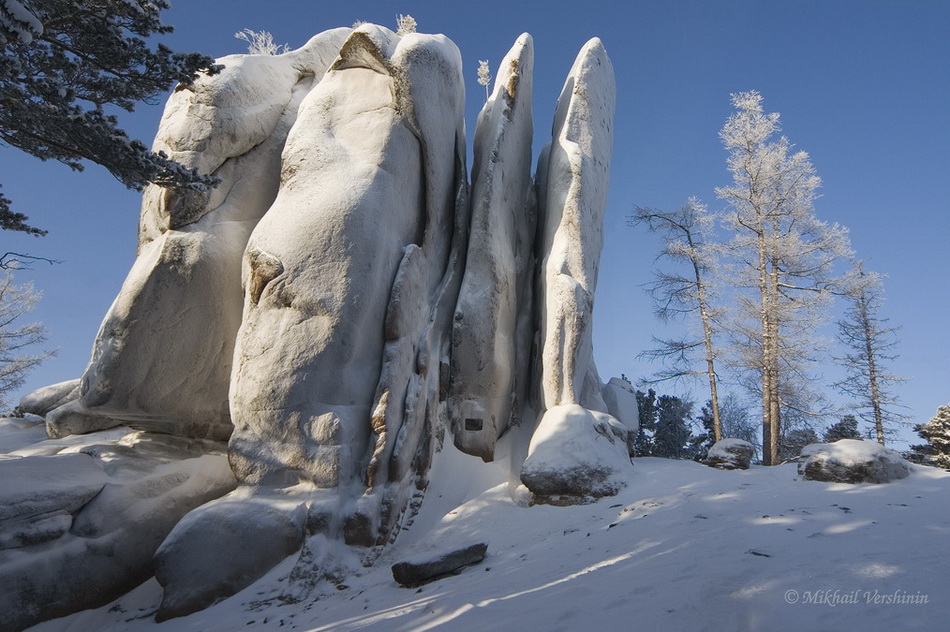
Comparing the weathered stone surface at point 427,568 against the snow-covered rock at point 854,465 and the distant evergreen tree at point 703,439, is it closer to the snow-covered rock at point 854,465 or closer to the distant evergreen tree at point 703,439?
the snow-covered rock at point 854,465

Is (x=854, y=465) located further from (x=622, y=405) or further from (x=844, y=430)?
(x=844, y=430)

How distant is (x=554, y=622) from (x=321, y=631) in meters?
1.96

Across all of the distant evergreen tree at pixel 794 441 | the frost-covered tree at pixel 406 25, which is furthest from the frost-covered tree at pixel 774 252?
the frost-covered tree at pixel 406 25

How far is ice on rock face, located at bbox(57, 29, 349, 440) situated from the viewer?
760 centimetres

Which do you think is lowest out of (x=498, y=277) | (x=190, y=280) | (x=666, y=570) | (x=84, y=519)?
(x=84, y=519)

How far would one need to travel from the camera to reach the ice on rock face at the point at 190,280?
24.9ft

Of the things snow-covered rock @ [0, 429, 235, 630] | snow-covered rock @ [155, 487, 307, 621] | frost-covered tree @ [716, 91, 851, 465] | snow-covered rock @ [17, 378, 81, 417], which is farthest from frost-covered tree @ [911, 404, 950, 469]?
snow-covered rock @ [17, 378, 81, 417]

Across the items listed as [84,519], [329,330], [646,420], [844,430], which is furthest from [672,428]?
[84,519]

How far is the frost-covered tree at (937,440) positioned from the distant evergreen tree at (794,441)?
3.62 metres

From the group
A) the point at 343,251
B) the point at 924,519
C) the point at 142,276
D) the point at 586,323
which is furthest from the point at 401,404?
the point at 924,519

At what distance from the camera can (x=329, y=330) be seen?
663cm

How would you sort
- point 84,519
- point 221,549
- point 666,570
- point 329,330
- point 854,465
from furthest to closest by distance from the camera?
1. point 329,330
2. point 854,465
3. point 84,519
4. point 221,549
5. point 666,570

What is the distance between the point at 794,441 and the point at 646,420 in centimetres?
387

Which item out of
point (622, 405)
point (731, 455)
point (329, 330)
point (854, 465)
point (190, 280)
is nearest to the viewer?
point (854, 465)
